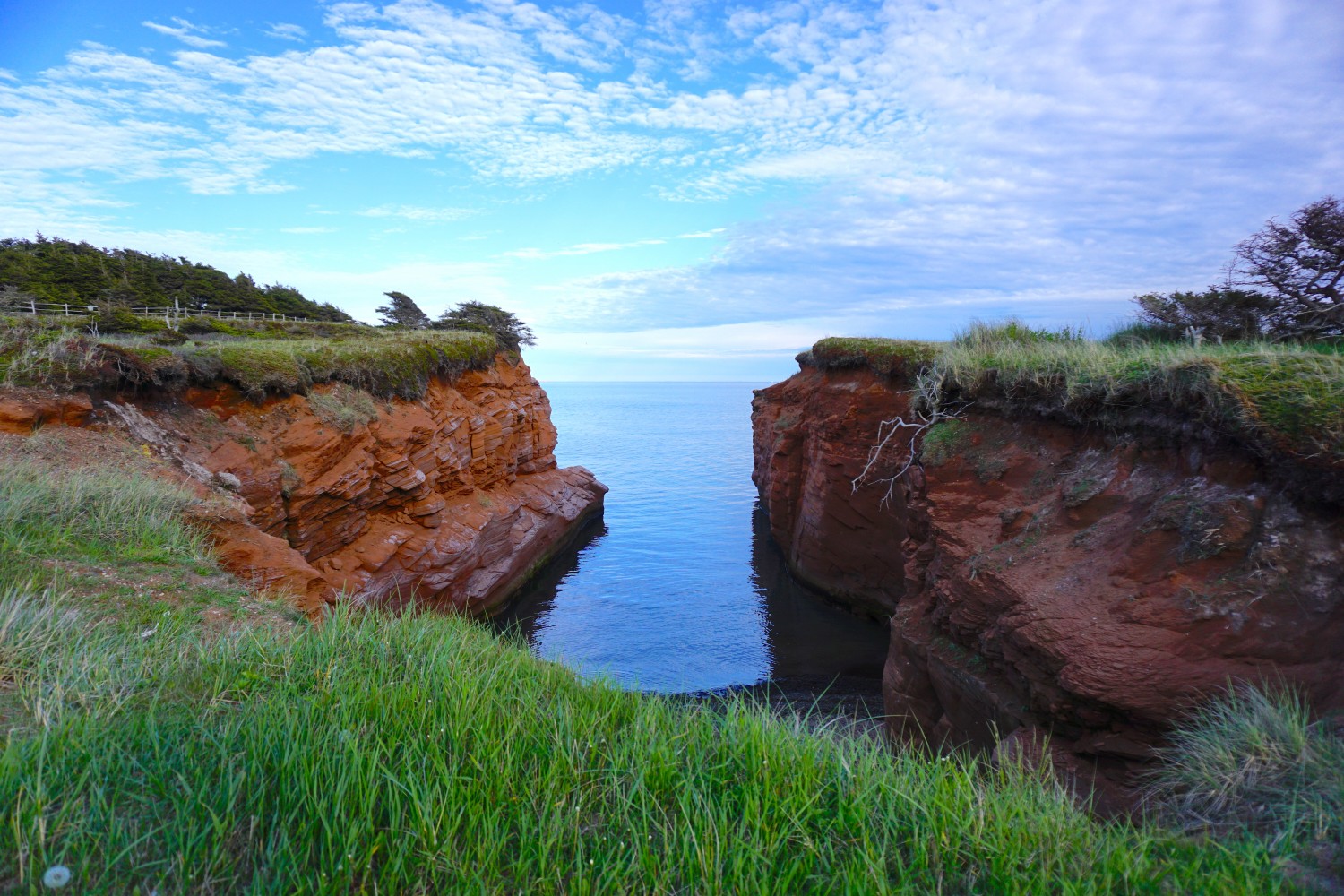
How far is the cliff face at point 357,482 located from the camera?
359 inches

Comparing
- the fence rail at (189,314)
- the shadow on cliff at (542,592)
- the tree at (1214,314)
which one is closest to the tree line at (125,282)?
the fence rail at (189,314)

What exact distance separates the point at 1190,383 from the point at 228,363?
1439cm

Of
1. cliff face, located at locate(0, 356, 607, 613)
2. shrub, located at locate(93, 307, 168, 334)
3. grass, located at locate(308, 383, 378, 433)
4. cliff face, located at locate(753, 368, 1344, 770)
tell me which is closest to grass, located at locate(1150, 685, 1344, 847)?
cliff face, located at locate(753, 368, 1344, 770)

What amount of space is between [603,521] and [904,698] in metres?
20.4

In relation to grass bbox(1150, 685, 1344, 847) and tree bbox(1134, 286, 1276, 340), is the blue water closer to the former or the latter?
grass bbox(1150, 685, 1344, 847)

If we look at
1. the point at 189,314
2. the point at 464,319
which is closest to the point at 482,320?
the point at 464,319

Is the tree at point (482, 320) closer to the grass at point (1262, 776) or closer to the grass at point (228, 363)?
the grass at point (228, 363)

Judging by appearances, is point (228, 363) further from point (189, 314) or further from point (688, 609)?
point (189, 314)

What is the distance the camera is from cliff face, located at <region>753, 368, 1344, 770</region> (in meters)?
5.05

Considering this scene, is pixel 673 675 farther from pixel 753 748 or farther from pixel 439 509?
pixel 753 748

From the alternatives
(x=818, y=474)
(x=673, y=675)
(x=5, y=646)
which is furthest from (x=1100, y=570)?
(x=818, y=474)

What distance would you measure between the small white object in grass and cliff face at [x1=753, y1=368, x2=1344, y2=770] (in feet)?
19.9

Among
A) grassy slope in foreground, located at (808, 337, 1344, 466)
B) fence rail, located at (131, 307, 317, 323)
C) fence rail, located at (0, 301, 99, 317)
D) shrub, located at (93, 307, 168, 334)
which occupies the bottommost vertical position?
grassy slope in foreground, located at (808, 337, 1344, 466)

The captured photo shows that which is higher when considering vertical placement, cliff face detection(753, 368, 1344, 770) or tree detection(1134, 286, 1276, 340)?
tree detection(1134, 286, 1276, 340)
